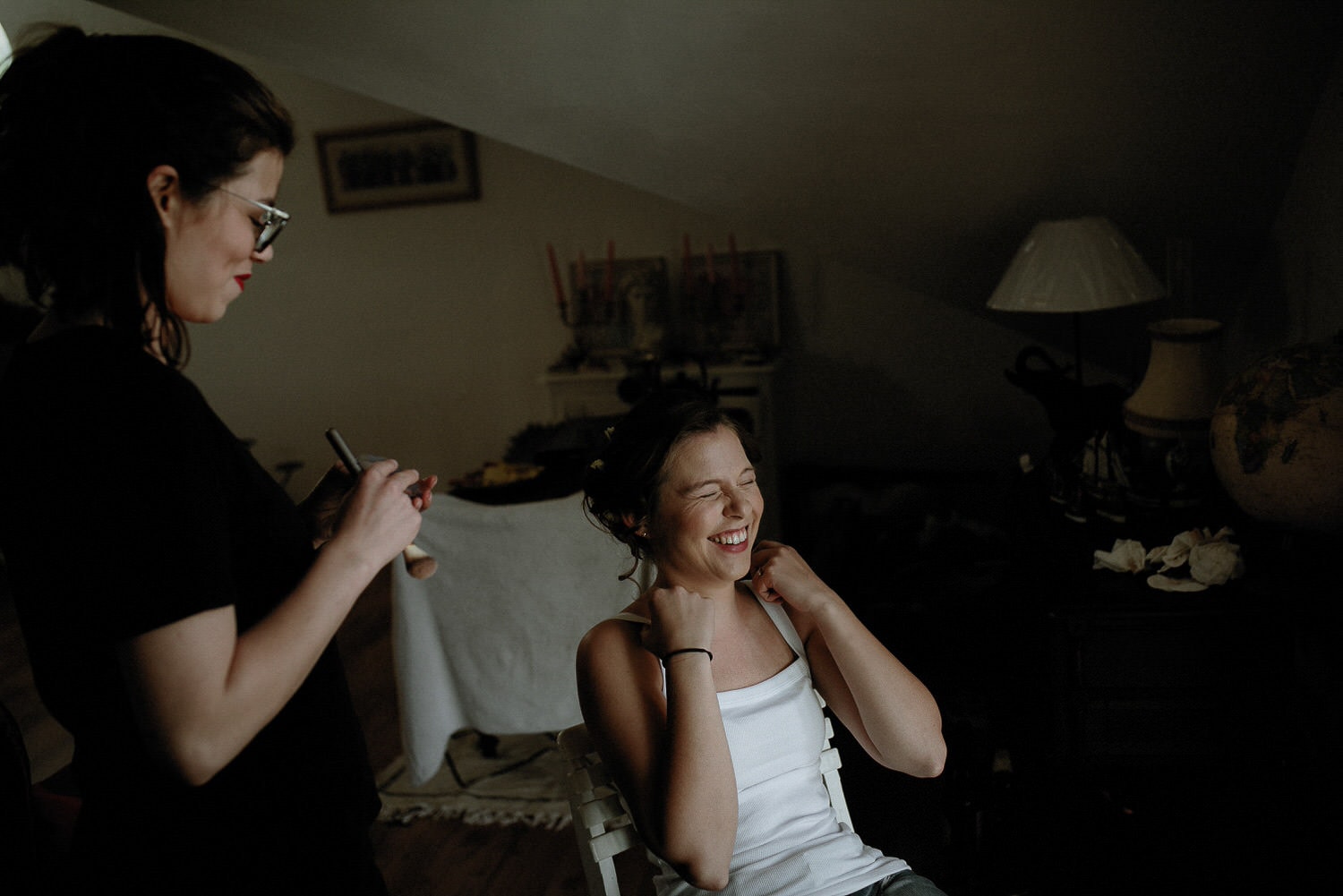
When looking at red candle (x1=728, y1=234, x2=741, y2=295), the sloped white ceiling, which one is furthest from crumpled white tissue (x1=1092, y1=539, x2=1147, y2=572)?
red candle (x1=728, y1=234, x2=741, y2=295)

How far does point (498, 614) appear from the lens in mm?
2244

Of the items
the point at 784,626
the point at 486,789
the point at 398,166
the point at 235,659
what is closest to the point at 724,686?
the point at 784,626

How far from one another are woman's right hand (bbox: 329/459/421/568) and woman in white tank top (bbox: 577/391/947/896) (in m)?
0.36

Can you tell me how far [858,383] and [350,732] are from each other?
3.17 meters

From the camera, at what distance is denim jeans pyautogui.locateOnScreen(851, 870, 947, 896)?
1.20 meters

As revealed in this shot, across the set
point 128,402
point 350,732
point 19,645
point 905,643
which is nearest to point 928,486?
point 905,643

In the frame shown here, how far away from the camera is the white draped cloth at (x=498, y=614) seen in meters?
2.19

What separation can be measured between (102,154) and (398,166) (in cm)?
362

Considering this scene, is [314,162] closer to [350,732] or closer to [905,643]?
[905,643]

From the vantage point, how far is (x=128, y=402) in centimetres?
A: 76

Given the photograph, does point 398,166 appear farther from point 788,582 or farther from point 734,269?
point 788,582

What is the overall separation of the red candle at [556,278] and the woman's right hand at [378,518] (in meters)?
2.99

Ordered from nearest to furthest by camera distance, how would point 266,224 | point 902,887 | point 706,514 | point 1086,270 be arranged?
point 266,224 < point 902,887 < point 706,514 < point 1086,270

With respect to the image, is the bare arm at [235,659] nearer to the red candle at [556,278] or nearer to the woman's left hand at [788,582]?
the woman's left hand at [788,582]
